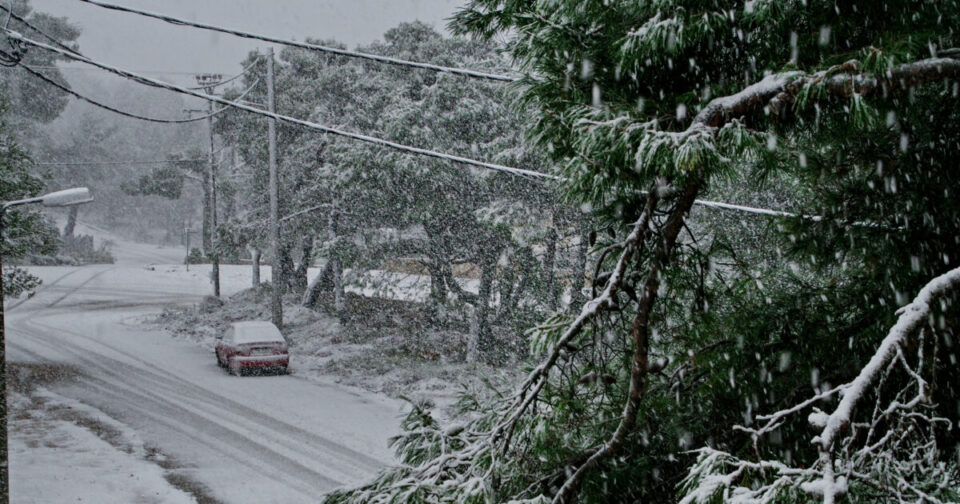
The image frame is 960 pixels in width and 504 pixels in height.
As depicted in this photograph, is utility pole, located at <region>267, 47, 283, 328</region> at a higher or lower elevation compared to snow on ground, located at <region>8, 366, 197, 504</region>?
higher

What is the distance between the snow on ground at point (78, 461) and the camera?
358 inches

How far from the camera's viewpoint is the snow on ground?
358 inches

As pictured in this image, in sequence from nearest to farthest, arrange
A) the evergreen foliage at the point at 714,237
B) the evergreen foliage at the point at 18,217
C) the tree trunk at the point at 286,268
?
the evergreen foliage at the point at 714,237
the evergreen foliage at the point at 18,217
the tree trunk at the point at 286,268

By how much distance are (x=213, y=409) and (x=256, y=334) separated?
3.83 meters

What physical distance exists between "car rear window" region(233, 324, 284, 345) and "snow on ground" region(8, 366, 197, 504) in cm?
410

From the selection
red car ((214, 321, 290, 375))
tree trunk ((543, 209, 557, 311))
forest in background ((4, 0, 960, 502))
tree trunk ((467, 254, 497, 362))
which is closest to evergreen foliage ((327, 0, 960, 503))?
forest in background ((4, 0, 960, 502))

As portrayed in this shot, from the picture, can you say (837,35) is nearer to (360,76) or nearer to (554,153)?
(554,153)

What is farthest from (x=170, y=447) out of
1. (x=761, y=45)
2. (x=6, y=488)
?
(x=761, y=45)

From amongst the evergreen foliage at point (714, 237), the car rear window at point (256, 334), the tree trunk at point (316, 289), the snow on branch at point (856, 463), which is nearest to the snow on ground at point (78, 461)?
the car rear window at point (256, 334)

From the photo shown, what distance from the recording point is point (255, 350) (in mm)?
17203

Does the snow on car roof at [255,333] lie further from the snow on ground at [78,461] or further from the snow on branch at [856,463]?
the snow on branch at [856,463]

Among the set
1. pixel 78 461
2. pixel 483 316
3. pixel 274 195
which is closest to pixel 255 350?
pixel 274 195

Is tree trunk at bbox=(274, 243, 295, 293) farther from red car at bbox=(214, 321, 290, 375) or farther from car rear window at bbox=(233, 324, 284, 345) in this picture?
red car at bbox=(214, 321, 290, 375)

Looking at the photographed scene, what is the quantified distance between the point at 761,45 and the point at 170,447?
36.5 feet
